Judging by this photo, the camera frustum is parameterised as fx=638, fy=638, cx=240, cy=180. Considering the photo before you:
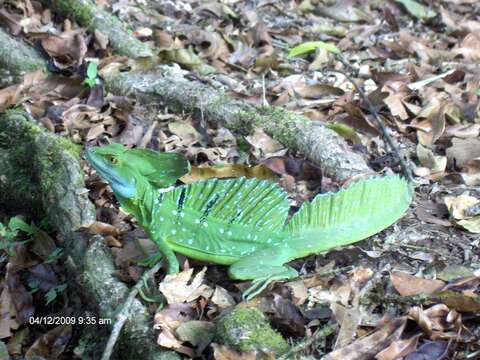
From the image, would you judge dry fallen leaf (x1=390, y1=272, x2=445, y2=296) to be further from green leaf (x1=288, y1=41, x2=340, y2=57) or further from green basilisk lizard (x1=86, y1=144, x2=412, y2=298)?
green leaf (x1=288, y1=41, x2=340, y2=57)

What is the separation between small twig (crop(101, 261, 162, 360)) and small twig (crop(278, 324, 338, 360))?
0.79 metres

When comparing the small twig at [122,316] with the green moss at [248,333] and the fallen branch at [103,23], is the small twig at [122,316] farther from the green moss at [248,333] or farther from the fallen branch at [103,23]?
the fallen branch at [103,23]

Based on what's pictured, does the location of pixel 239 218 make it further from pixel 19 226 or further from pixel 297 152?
pixel 19 226

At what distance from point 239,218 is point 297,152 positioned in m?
1.24

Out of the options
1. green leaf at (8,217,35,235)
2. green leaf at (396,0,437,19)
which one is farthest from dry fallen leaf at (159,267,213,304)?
green leaf at (396,0,437,19)

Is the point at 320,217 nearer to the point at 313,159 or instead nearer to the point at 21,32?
the point at 313,159

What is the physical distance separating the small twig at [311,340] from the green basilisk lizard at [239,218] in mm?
463

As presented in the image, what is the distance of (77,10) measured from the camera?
601 cm

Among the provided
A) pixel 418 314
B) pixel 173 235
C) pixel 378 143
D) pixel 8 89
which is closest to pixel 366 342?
pixel 418 314

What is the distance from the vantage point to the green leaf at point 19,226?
14.0 feet

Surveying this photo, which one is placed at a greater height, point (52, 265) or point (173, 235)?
point (173, 235)

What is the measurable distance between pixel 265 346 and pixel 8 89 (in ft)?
10.6

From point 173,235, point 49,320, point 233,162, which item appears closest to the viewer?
point 173,235

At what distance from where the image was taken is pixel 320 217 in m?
3.51
